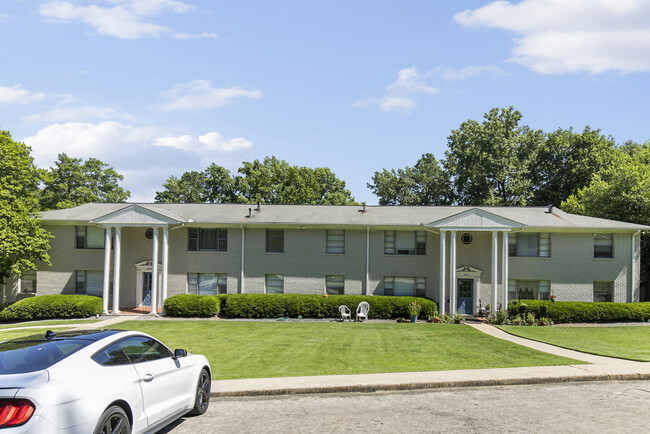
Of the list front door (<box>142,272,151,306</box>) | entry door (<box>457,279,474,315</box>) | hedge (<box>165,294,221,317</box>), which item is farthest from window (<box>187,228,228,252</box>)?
entry door (<box>457,279,474,315</box>)

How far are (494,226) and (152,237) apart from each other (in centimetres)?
1806

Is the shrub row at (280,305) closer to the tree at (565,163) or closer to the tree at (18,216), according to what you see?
the tree at (18,216)

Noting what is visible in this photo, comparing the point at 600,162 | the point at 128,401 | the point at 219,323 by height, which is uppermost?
the point at 600,162

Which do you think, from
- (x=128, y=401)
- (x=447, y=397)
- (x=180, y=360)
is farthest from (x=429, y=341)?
(x=128, y=401)

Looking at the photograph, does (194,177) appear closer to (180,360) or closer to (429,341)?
(429,341)

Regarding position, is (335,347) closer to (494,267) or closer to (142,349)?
(142,349)

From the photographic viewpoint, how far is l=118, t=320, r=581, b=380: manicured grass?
1289 centimetres

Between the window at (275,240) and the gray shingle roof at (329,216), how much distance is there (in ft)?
2.15

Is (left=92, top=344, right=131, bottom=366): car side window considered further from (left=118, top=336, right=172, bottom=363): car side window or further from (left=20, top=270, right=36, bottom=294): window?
(left=20, top=270, right=36, bottom=294): window

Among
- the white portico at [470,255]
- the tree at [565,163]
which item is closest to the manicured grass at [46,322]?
the white portico at [470,255]

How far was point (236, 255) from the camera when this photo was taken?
95.6ft

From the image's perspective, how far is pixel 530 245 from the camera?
28.5 meters

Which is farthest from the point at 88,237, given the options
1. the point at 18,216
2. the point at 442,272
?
the point at 442,272

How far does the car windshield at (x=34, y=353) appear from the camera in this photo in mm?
5895
